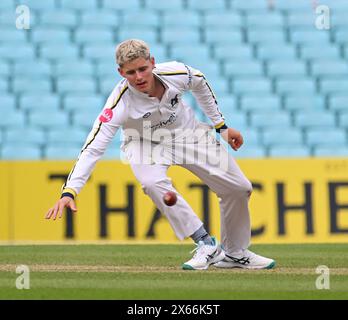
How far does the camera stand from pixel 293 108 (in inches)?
687

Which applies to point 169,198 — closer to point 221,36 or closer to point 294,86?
point 294,86

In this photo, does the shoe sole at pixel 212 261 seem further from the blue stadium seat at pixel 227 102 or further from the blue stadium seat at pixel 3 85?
the blue stadium seat at pixel 3 85

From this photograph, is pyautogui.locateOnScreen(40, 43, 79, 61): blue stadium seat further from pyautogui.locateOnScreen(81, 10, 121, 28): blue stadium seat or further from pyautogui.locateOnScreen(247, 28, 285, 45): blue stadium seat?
pyautogui.locateOnScreen(247, 28, 285, 45): blue stadium seat

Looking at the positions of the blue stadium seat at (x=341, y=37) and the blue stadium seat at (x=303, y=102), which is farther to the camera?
the blue stadium seat at (x=341, y=37)

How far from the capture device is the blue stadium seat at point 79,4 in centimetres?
1873

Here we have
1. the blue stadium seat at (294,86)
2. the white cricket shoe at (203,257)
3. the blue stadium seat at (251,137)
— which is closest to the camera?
the white cricket shoe at (203,257)

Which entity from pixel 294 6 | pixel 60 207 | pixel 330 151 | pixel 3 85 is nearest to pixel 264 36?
pixel 294 6

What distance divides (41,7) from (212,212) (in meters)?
6.61

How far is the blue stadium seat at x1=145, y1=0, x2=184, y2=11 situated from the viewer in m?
18.8

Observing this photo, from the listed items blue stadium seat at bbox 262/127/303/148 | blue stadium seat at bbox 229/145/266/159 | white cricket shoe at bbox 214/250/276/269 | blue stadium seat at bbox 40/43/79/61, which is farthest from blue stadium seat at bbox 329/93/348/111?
white cricket shoe at bbox 214/250/276/269

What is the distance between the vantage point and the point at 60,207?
7840 mm

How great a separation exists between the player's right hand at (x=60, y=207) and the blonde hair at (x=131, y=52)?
3.79ft

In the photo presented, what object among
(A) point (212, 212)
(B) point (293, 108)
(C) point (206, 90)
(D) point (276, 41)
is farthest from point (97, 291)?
(D) point (276, 41)

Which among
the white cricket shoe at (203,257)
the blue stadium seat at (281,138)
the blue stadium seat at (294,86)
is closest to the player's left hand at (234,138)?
the white cricket shoe at (203,257)
